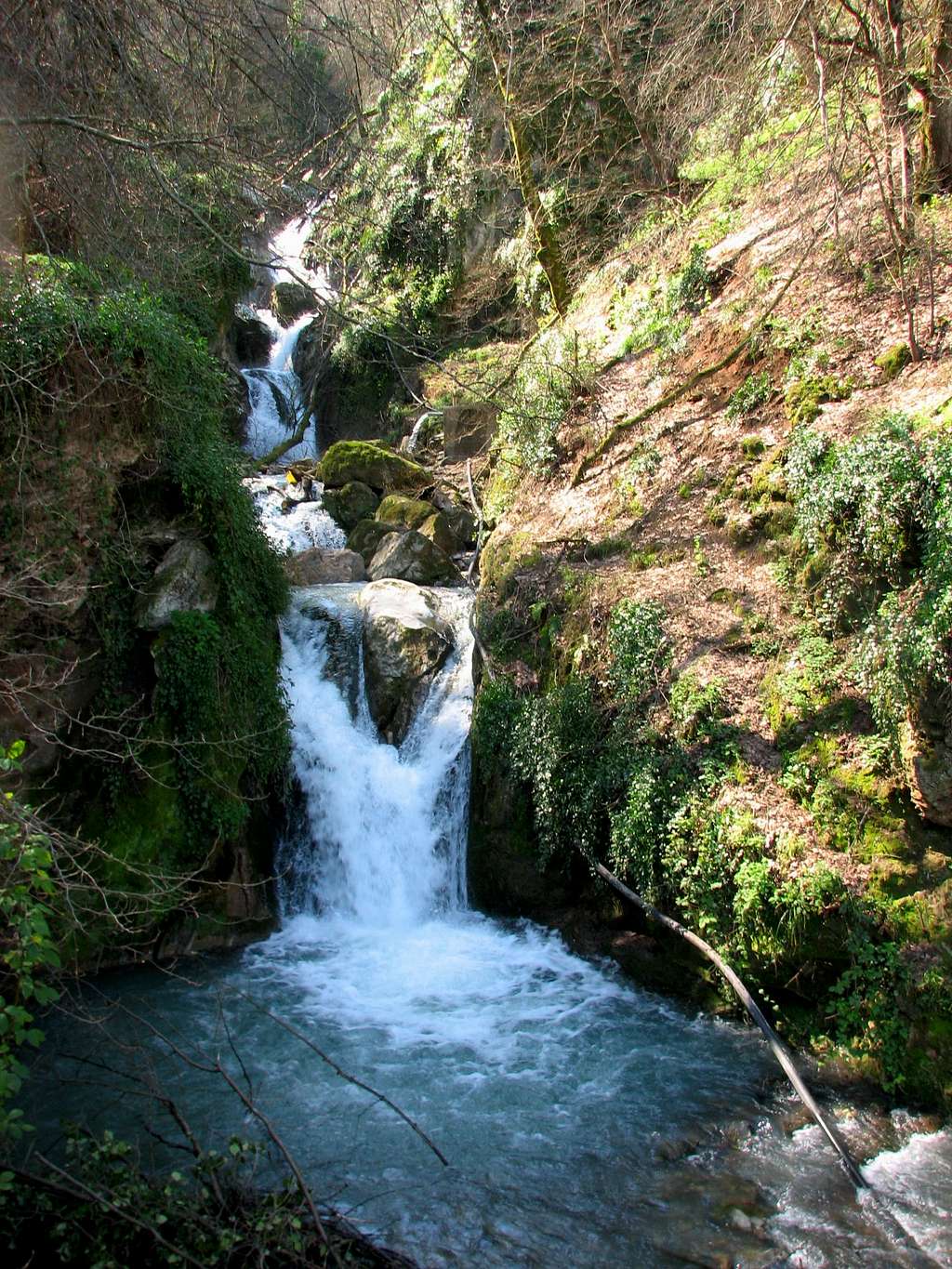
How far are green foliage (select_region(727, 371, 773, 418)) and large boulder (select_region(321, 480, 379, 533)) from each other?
6.79m

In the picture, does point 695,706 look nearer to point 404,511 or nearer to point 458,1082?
point 458,1082

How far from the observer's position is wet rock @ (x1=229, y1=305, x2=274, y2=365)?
69.0 feet

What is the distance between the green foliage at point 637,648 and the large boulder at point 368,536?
6.09 m

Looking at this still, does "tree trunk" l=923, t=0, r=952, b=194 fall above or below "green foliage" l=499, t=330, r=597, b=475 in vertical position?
above

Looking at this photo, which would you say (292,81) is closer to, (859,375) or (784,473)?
(784,473)

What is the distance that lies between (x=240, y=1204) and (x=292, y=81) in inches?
252

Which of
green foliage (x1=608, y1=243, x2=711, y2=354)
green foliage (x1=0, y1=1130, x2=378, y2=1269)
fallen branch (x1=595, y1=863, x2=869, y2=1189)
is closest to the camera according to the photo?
green foliage (x1=0, y1=1130, x2=378, y2=1269)

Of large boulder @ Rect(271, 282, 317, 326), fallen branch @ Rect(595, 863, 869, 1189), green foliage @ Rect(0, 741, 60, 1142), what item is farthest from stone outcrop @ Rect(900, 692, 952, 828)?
large boulder @ Rect(271, 282, 317, 326)

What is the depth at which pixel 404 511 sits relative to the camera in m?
14.0

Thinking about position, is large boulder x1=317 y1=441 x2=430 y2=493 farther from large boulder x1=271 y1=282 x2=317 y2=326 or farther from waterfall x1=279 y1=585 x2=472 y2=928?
large boulder x1=271 y1=282 x2=317 y2=326

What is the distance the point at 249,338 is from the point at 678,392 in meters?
14.5

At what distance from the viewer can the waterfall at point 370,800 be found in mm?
8500

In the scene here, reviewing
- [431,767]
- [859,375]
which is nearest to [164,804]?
[431,767]

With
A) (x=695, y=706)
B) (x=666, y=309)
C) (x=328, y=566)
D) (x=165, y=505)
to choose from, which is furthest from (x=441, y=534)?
(x=695, y=706)
